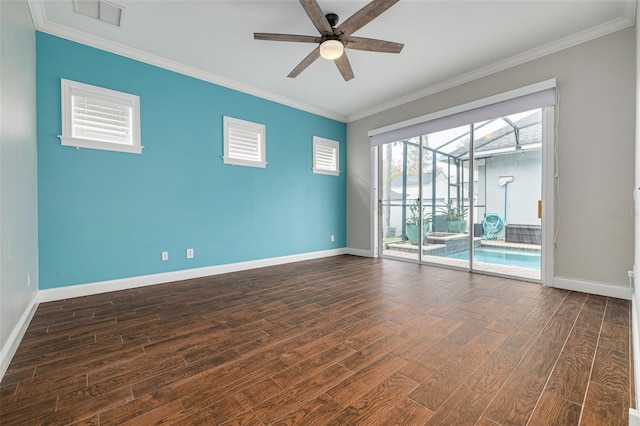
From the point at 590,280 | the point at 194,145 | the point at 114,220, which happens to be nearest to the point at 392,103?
the point at 194,145

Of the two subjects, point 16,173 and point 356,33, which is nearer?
point 16,173

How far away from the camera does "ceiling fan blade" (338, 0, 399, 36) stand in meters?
2.15

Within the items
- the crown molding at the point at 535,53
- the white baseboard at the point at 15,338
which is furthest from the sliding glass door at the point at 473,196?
the white baseboard at the point at 15,338

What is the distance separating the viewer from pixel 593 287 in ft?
9.81

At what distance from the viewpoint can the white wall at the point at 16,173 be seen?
5.57 feet

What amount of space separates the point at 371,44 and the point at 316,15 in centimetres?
65

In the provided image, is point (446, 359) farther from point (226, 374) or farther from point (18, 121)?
point (18, 121)

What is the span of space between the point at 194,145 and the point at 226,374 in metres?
3.14

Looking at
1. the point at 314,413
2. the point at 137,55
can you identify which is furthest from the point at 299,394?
the point at 137,55

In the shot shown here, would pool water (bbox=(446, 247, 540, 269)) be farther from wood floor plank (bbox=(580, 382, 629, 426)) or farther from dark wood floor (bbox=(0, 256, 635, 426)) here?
wood floor plank (bbox=(580, 382, 629, 426))

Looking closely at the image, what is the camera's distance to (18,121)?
6.88 feet

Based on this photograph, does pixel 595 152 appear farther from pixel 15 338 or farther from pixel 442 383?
pixel 15 338

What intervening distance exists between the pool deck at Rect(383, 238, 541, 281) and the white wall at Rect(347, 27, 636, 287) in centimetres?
42

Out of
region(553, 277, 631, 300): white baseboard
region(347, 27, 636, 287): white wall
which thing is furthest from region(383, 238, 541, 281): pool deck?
region(347, 27, 636, 287): white wall
